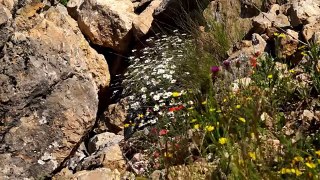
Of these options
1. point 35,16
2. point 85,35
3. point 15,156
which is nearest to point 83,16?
point 85,35

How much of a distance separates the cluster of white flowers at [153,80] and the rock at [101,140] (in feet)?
0.77

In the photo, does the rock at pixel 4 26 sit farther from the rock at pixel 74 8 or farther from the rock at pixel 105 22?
the rock at pixel 74 8

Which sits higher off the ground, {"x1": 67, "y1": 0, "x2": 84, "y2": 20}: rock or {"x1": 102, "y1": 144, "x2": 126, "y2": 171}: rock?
{"x1": 67, "y1": 0, "x2": 84, "y2": 20}: rock

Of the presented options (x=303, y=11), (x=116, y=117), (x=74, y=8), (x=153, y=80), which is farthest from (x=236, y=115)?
(x=74, y=8)

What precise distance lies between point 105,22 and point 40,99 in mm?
1792

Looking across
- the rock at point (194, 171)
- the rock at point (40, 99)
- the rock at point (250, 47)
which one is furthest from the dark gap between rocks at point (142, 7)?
the rock at point (194, 171)

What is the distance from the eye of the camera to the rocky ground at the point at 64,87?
15.0 feet

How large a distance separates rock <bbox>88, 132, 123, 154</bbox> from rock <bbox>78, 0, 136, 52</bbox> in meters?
1.43

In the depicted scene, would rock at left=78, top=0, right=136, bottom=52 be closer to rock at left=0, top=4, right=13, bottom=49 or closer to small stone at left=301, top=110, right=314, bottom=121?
rock at left=0, top=4, right=13, bottom=49

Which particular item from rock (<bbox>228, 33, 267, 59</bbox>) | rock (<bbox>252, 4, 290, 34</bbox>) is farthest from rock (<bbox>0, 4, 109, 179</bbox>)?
rock (<bbox>252, 4, 290, 34</bbox>)

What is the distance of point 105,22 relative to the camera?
20.3 ft

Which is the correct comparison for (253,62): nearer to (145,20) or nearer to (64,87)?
(64,87)

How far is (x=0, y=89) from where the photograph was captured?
15.2 ft

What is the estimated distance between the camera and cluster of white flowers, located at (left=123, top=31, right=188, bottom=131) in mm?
5035
